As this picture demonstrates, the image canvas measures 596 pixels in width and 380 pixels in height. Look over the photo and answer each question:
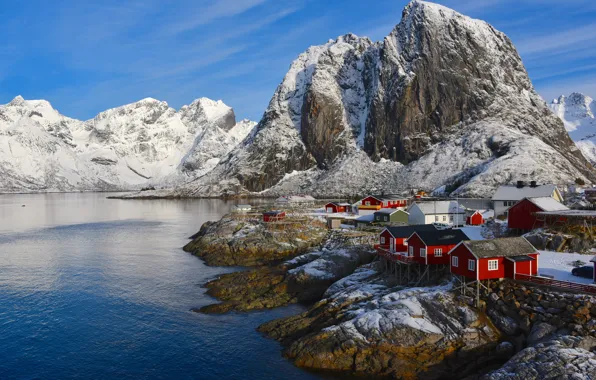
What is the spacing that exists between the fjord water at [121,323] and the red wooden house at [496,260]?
48.2ft

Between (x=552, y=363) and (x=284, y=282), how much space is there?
28.1 metres

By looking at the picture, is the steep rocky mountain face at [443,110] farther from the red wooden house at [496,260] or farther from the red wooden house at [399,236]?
the red wooden house at [496,260]

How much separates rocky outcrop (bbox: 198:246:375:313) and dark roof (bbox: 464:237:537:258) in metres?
16.6

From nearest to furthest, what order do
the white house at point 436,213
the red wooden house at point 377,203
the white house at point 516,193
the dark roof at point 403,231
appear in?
1. the dark roof at point 403,231
2. the white house at point 516,193
3. the white house at point 436,213
4. the red wooden house at point 377,203

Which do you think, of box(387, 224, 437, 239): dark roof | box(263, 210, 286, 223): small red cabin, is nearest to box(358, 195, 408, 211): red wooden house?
box(263, 210, 286, 223): small red cabin

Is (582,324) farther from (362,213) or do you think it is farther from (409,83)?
(409,83)

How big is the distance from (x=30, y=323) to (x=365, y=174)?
157 metres

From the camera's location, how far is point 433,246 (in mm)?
40562

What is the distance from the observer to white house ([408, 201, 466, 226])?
7106cm

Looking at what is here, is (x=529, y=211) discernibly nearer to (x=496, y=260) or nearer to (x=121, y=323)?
(x=496, y=260)

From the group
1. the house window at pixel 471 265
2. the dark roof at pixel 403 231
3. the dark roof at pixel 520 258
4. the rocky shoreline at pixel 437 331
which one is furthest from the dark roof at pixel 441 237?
the dark roof at pixel 520 258

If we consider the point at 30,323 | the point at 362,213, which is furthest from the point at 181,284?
the point at 362,213

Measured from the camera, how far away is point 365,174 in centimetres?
18788

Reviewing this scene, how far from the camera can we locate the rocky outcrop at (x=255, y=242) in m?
65.2
